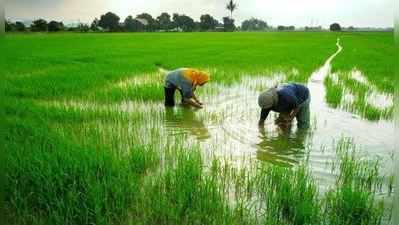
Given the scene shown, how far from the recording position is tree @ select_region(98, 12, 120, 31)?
4956cm

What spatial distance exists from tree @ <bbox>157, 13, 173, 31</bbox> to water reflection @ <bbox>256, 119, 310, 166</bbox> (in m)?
53.2

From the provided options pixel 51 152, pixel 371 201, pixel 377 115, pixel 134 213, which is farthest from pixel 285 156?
pixel 377 115

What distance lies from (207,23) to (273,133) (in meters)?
58.5

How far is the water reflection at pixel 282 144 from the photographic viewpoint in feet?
14.0

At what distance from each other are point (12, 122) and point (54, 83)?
3.59 meters

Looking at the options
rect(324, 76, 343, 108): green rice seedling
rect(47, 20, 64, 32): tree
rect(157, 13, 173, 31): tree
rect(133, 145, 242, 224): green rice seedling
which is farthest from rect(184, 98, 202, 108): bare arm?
rect(157, 13, 173, 31): tree

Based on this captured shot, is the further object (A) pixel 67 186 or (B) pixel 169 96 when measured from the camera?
(B) pixel 169 96

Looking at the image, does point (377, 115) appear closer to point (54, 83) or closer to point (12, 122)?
point (12, 122)

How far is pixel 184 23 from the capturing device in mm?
58562

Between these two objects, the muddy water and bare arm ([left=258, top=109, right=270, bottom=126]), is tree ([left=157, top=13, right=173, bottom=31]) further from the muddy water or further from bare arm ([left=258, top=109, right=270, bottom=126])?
bare arm ([left=258, top=109, right=270, bottom=126])

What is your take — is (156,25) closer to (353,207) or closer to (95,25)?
(95,25)

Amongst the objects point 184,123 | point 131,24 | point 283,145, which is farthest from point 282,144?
point 131,24

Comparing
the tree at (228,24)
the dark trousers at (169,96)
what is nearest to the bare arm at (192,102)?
the dark trousers at (169,96)

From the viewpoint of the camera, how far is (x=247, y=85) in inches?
365
